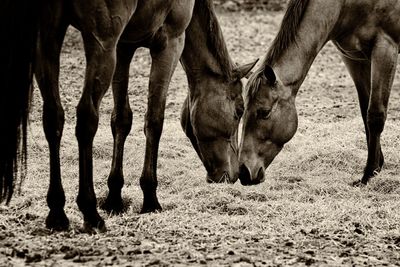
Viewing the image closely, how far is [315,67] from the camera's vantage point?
13.5m

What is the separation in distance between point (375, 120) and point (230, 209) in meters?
2.01

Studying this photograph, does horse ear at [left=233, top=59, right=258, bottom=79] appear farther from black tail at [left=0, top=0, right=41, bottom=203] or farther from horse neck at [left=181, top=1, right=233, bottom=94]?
black tail at [left=0, top=0, right=41, bottom=203]

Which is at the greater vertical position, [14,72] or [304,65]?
[304,65]

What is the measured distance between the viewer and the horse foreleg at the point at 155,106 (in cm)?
580

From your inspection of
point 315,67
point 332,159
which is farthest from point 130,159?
point 315,67

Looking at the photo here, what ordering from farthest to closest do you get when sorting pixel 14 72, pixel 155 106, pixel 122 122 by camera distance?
pixel 122 122 → pixel 155 106 → pixel 14 72

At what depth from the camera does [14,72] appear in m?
4.57

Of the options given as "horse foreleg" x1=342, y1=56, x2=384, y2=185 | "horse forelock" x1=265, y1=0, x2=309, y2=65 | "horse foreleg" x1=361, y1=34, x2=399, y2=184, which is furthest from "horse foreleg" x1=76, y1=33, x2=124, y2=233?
"horse foreleg" x1=342, y1=56, x2=384, y2=185

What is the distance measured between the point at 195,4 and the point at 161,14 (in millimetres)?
818

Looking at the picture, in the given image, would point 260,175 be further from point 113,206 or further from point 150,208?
point 113,206

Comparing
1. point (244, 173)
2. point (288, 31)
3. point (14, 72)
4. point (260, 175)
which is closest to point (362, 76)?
point (288, 31)

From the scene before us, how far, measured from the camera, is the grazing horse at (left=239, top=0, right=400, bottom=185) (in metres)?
6.86

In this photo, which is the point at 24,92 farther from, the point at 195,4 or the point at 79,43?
the point at 79,43

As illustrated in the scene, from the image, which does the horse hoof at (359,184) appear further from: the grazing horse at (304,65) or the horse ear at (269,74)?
the horse ear at (269,74)
